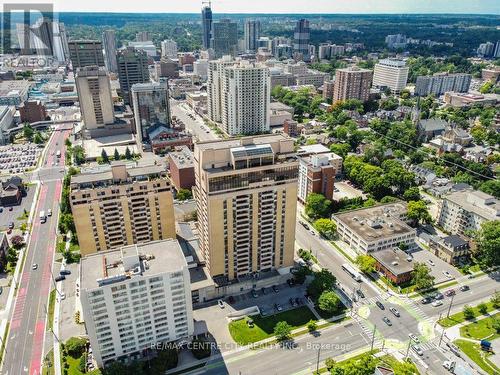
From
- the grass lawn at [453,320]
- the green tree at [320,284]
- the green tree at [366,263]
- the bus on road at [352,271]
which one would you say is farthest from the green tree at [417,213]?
the green tree at [320,284]

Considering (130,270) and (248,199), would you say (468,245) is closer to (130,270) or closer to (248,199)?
(248,199)

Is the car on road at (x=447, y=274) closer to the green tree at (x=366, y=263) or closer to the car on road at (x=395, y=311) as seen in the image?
the green tree at (x=366, y=263)

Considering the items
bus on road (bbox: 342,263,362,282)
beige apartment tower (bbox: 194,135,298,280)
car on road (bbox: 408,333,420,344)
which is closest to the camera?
car on road (bbox: 408,333,420,344)

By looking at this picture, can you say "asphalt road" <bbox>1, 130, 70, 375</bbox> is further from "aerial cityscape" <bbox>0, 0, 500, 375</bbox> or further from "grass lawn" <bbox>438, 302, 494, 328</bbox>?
"grass lawn" <bbox>438, 302, 494, 328</bbox>

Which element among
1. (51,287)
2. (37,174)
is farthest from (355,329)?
(37,174)

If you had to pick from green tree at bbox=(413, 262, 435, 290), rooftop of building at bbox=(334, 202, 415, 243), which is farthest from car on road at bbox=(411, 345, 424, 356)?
rooftop of building at bbox=(334, 202, 415, 243)

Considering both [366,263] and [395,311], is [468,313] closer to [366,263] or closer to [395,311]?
[395,311]

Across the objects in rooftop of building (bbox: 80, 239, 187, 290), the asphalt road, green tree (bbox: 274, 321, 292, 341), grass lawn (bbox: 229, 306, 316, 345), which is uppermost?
rooftop of building (bbox: 80, 239, 187, 290)

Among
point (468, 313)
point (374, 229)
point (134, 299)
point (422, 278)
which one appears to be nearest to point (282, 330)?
point (134, 299)
